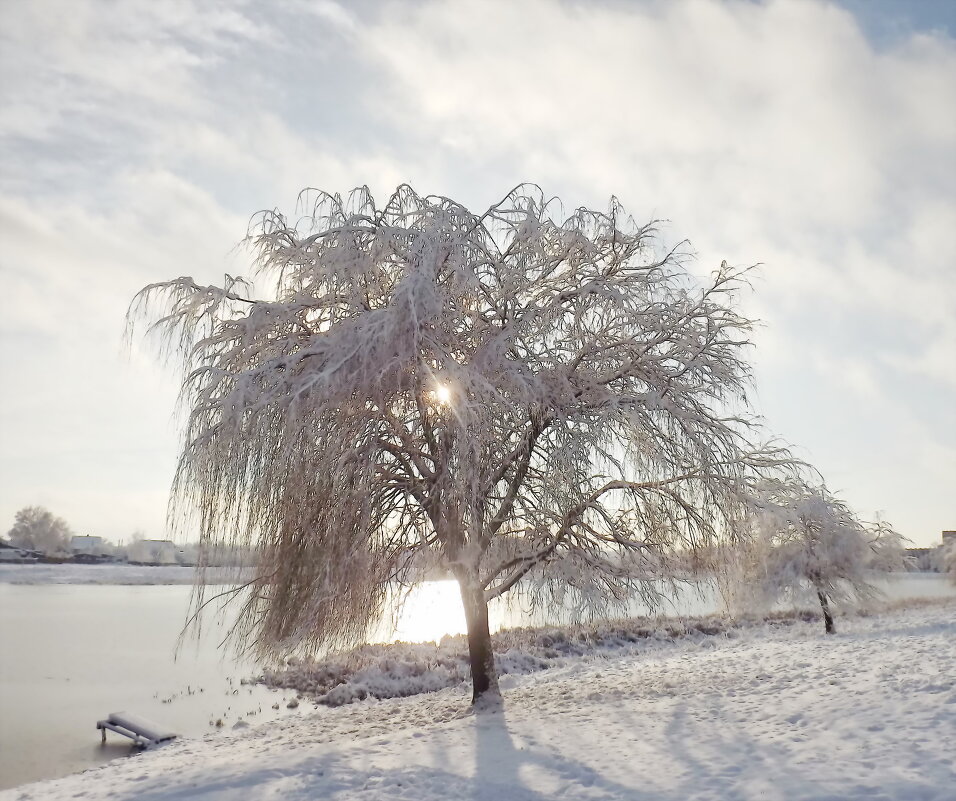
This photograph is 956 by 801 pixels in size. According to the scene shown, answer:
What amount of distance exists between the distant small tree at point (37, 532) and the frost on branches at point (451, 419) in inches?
4974

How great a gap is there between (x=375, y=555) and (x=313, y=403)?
8.81ft

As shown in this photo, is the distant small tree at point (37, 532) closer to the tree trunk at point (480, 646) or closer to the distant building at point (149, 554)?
the distant building at point (149, 554)

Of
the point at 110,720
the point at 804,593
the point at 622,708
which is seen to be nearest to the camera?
the point at 622,708

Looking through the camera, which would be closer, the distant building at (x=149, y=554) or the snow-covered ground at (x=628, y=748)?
the snow-covered ground at (x=628, y=748)

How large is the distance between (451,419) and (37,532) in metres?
133

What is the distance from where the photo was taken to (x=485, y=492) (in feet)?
31.4

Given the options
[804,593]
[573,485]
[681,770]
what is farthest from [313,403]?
[804,593]

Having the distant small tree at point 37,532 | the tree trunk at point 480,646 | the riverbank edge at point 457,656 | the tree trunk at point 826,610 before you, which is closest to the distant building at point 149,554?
the distant small tree at point 37,532

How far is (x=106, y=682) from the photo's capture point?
64.4ft

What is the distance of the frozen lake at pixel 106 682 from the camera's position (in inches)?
494

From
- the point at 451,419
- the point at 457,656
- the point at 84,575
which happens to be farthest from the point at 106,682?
the point at 84,575

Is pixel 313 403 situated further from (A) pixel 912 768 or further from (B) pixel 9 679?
(B) pixel 9 679

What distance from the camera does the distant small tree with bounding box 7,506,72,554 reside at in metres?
116

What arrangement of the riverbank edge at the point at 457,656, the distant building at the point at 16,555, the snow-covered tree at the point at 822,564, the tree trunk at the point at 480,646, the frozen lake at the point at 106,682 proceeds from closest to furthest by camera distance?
the tree trunk at the point at 480,646, the frozen lake at the point at 106,682, the riverbank edge at the point at 457,656, the snow-covered tree at the point at 822,564, the distant building at the point at 16,555
